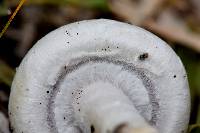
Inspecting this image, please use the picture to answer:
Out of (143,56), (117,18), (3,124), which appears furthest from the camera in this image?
(117,18)

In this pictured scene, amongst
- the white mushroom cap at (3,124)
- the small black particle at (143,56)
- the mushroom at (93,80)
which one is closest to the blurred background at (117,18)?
the white mushroom cap at (3,124)

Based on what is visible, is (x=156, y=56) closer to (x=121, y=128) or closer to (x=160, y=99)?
(x=160, y=99)

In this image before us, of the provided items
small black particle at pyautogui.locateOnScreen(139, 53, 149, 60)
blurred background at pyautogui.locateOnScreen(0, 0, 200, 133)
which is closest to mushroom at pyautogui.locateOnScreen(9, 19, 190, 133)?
small black particle at pyautogui.locateOnScreen(139, 53, 149, 60)

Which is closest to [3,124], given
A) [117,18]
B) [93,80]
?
[93,80]

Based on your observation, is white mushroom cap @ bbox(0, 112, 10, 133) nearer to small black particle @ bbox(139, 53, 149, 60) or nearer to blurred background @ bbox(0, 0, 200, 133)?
blurred background @ bbox(0, 0, 200, 133)

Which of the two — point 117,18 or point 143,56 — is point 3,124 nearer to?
point 143,56

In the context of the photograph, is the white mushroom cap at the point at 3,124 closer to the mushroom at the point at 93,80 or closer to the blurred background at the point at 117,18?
the mushroom at the point at 93,80

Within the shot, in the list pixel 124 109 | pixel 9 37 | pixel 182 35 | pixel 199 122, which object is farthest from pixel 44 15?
pixel 124 109
